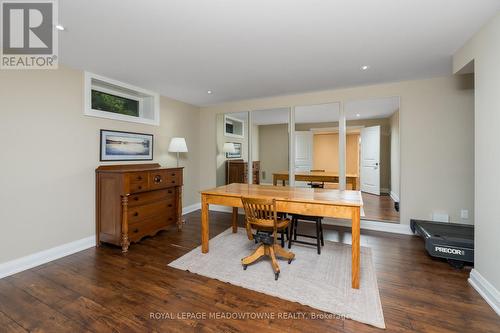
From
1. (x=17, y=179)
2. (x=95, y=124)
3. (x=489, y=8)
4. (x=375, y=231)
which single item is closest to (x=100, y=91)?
(x=95, y=124)

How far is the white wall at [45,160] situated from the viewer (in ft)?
7.79

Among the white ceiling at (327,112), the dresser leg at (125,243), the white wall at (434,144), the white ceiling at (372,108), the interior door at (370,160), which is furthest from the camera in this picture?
the interior door at (370,160)

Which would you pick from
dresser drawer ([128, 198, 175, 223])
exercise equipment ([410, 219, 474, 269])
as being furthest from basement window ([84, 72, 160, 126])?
exercise equipment ([410, 219, 474, 269])

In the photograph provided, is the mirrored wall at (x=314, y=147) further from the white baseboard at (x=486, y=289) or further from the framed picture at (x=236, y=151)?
the white baseboard at (x=486, y=289)

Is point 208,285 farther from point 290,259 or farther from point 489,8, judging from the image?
point 489,8

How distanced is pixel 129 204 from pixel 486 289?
154 inches

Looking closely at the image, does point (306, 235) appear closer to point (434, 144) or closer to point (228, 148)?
point (434, 144)

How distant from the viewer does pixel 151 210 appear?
3.35m

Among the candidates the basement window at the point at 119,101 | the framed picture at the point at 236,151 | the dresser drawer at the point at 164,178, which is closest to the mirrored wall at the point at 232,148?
the framed picture at the point at 236,151

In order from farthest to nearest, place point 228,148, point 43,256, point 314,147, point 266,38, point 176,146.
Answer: point 228,148 < point 314,147 < point 176,146 < point 43,256 < point 266,38

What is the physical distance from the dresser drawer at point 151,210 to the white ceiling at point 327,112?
2.41m

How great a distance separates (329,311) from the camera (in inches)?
69.5

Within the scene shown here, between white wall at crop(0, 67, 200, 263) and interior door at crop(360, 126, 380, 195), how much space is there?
5.44 metres

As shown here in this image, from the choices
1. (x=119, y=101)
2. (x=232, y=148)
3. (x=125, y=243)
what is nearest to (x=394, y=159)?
(x=232, y=148)
